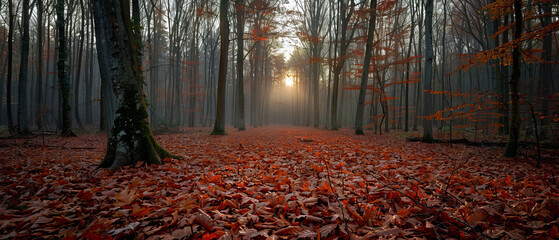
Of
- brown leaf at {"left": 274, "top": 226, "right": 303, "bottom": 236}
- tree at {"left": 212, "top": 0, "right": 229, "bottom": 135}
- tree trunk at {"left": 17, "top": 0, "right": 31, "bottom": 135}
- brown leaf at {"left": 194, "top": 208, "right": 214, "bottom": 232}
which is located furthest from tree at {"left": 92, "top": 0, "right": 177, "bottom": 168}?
tree trunk at {"left": 17, "top": 0, "right": 31, "bottom": 135}

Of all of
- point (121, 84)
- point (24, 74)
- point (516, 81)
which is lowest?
point (121, 84)

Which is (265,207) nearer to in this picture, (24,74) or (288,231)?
(288,231)

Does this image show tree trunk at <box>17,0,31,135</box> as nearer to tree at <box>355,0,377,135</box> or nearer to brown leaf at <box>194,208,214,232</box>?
brown leaf at <box>194,208,214,232</box>

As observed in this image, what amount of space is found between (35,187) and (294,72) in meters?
29.4

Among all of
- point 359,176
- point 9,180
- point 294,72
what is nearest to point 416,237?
point 359,176

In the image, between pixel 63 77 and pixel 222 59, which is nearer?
pixel 63 77

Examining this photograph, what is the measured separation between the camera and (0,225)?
143 centimetres

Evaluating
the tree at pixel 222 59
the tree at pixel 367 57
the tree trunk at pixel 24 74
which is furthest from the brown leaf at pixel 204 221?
the tree trunk at pixel 24 74

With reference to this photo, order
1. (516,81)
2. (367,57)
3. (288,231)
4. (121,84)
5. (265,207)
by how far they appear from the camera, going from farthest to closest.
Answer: (367,57) < (516,81) < (121,84) < (265,207) < (288,231)

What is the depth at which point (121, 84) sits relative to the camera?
3.19 metres

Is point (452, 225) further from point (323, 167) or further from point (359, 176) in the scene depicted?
point (323, 167)

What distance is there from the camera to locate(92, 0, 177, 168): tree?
10.2 ft

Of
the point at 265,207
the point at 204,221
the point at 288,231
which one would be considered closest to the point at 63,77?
the point at 204,221

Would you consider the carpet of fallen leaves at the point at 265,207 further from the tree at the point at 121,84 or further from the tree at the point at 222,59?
the tree at the point at 222,59
